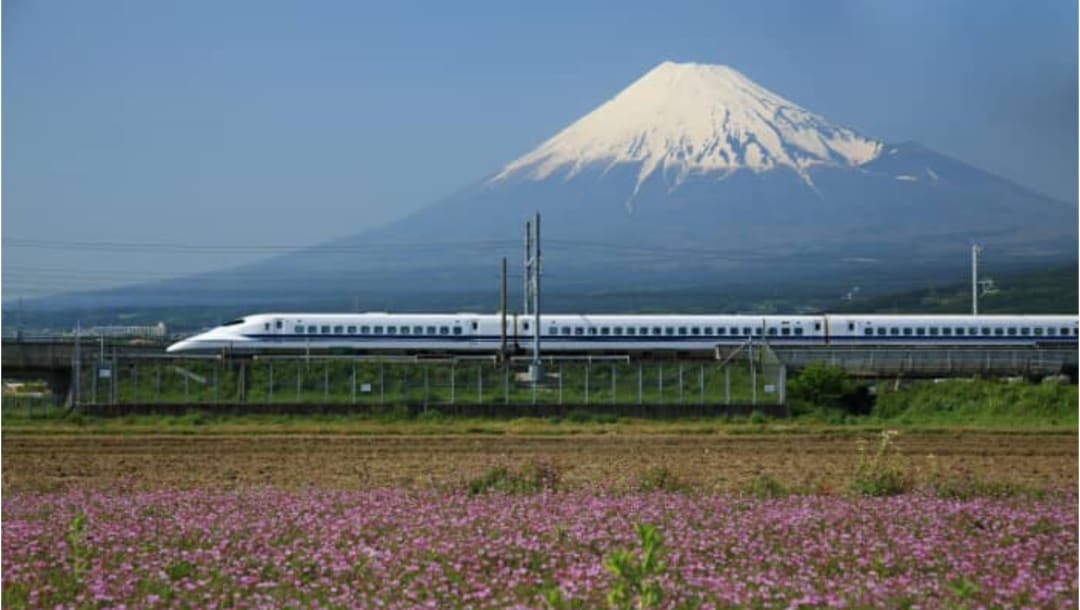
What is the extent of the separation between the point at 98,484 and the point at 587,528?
7.93m

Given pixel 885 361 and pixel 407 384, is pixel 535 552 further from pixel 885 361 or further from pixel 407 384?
pixel 885 361

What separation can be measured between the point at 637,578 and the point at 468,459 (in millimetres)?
13364

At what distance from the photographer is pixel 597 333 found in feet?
188

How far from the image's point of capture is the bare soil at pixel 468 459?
1778cm

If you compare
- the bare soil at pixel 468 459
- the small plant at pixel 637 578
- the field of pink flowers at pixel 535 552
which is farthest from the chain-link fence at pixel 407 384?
the small plant at pixel 637 578

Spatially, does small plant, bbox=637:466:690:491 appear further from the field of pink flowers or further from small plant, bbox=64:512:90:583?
small plant, bbox=64:512:90:583

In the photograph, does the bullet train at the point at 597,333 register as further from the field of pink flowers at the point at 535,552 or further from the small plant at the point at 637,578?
the small plant at the point at 637,578

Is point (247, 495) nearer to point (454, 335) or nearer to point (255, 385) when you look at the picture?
point (255, 385)

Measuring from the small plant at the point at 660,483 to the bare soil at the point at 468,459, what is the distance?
42 cm

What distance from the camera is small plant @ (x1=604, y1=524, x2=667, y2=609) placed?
7821 mm

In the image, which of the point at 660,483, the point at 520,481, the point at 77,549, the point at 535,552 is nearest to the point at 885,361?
the point at 660,483

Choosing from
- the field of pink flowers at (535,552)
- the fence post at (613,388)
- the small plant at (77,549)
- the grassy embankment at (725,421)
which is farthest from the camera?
the fence post at (613,388)

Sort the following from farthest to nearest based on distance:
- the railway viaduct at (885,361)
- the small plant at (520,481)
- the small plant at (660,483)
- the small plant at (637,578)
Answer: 1. the railway viaduct at (885,361)
2. the small plant at (660,483)
3. the small plant at (520,481)
4. the small plant at (637,578)

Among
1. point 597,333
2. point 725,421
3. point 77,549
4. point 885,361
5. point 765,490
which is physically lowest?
point 725,421
